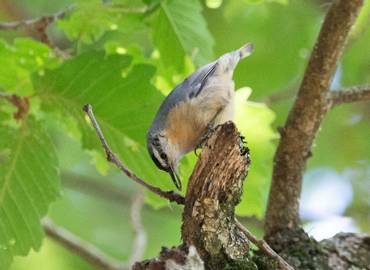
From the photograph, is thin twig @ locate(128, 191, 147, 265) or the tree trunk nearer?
the tree trunk

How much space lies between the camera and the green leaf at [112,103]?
3.49m

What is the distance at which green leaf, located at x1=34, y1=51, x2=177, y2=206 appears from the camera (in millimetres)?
3492

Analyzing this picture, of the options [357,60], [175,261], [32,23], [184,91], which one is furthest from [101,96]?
[357,60]

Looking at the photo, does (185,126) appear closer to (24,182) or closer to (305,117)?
(305,117)

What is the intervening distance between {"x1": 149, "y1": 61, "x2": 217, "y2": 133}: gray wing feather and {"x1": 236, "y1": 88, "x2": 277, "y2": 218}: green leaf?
0.51 meters

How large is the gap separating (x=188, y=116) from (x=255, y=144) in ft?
2.40

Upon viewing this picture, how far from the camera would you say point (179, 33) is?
12.2 ft

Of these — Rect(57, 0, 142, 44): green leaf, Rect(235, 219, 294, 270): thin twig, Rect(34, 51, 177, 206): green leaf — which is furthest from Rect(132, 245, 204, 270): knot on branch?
Rect(57, 0, 142, 44): green leaf

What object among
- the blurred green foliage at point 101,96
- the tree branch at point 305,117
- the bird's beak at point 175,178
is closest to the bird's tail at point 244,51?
the blurred green foliage at point 101,96

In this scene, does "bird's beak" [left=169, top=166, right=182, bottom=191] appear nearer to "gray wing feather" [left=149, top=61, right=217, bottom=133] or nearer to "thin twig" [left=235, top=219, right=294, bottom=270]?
"gray wing feather" [left=149, top=61, right=217, bottom=133]

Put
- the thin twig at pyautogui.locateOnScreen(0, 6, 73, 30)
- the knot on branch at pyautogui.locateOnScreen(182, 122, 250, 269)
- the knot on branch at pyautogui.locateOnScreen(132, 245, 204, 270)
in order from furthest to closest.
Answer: the thin twig at pyautogui.locateOnScreen(0, 6, 73, 30) → the knot on branch at pyautogui.locateOnScreen(182, 122, 250, 269) → the knot on branch at pyautogui.locateOnScreen(132, 245, 204, 270)

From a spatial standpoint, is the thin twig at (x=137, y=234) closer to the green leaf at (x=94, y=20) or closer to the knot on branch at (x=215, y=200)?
the green leaf at (x=94, y=20)

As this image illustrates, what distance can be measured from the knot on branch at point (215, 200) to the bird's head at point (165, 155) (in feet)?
2.90

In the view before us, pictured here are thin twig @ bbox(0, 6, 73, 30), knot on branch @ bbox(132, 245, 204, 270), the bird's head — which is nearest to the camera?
knot on branch @ bbox(132, 245, 204, 270)
